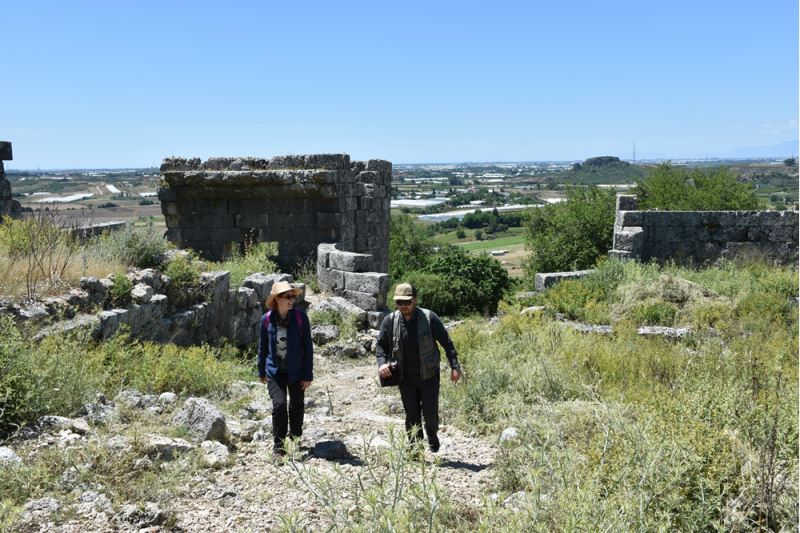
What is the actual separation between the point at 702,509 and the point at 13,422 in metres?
4.20

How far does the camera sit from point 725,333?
848cm

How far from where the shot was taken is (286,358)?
5.09 m

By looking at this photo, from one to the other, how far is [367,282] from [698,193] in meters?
14.6

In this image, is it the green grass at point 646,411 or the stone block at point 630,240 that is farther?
the stone block at point 630,240

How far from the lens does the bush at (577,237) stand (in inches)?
802

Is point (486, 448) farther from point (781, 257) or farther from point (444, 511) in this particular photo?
point (781, 257)

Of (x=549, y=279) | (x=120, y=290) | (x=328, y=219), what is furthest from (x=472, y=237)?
(x=120, y=290)

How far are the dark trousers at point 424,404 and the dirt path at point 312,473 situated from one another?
7.7 inches

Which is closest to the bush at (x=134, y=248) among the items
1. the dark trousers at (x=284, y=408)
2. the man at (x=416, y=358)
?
the dark trousers at (x=284, y=408)

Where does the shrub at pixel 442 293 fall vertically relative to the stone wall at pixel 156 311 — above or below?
below

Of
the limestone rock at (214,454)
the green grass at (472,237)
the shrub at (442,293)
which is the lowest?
→ the green grass at (472,237)

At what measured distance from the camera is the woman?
5.04 metres

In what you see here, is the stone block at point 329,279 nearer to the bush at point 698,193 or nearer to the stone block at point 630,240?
the stone block at point 630,240

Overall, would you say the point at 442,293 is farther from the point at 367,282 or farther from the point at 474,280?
the point at 367,282
